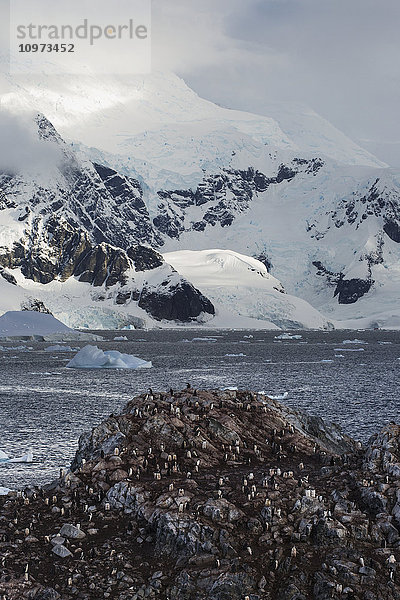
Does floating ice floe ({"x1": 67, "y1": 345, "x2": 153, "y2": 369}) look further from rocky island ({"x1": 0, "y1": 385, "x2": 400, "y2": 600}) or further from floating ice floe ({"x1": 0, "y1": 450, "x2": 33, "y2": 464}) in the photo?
rocky island ({"x1": 0, "y1": 385, "x2": 400, "y2": 600})

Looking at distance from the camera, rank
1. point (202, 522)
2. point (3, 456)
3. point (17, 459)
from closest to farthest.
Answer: point (202, 522) → point (17, 459) → point (3, 456)

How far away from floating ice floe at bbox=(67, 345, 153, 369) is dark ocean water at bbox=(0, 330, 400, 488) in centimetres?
233

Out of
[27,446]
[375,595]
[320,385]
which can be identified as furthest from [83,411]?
[375,595]

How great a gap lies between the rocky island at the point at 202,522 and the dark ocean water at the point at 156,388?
14757mm

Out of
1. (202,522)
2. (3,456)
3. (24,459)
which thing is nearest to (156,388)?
(3,456)

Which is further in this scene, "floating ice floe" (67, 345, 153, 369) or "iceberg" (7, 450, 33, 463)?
"floating ice floe" (67, 345, 153, 369)

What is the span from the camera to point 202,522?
17844mm

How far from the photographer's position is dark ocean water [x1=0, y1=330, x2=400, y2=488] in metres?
47.6

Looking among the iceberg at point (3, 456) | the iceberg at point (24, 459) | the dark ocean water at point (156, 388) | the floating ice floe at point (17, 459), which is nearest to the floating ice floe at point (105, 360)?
the dark ocean water at point (156, 388)

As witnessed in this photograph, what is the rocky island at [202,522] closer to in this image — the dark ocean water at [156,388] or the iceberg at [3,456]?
the dark ocean water at [156,388]

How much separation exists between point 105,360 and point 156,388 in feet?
112

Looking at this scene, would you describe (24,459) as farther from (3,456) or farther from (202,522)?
(202,522)

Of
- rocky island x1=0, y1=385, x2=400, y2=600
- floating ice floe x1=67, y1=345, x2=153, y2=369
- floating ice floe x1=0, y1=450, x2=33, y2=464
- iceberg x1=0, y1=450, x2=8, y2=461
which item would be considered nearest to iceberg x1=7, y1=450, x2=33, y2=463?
floating ice floe x1=0, y1=450, x2=33, y2=464

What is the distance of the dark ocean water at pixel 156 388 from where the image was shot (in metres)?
47.6
